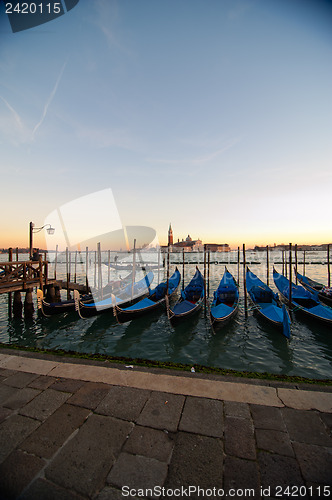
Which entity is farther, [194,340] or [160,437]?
[194,340]

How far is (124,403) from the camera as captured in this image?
3.65 metres

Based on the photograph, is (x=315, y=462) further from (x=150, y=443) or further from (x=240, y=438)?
(x=150, y=443)

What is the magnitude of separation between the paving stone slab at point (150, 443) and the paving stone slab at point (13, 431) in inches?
56.9

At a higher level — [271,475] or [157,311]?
[271,475]

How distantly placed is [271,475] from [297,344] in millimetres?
8626

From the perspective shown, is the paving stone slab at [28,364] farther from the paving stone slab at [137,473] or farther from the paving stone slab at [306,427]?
the paving stone slab at [306,427]

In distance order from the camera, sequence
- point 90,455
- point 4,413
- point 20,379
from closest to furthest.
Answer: point 90,455 → point 4,413 → point 20,379

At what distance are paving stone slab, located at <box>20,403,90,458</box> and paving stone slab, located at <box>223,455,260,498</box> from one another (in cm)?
209

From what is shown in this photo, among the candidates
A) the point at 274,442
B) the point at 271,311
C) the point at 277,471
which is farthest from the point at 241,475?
the point at 271,311

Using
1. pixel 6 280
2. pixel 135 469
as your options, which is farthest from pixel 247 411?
pixel 6 280

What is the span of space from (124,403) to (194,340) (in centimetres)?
686

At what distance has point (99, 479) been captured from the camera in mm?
2375

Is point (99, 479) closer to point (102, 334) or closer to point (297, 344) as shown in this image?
point (102, 334)

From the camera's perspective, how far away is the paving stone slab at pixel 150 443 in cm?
267
